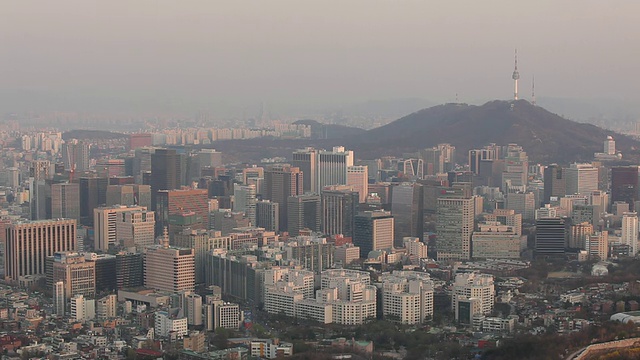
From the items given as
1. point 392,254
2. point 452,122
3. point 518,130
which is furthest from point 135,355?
point 452,122

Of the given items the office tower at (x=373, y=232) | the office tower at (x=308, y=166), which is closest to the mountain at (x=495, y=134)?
the office tower at (x=308, y=166)

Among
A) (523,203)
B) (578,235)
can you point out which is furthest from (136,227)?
(523,203)

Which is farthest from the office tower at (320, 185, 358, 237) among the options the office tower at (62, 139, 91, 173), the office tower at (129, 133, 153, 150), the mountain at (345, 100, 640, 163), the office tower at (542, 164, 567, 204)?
the office tower at (129, 133, 153, 150)

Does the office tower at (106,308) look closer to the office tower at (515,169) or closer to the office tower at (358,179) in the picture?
the office tower at (358,179)

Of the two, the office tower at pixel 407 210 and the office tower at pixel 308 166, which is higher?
A: the office tower at pixel 308 166

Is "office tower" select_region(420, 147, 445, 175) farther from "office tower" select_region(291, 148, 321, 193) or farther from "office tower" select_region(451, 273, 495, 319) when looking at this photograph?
"office tower" select_region(451, 273, 495, 319)

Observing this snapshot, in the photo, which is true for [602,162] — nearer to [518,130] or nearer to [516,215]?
[518,130]
